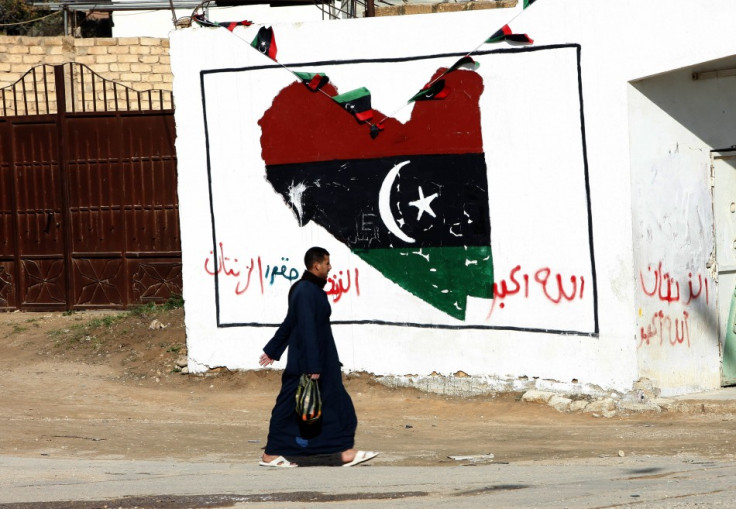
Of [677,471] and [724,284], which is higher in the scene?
[724,284]

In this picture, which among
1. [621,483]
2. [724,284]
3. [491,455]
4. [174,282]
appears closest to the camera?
[621,483]

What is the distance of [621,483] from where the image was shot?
633 centimetres

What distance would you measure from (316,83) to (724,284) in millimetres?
3888

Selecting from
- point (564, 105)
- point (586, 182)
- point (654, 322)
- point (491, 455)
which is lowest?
point (491, 455)

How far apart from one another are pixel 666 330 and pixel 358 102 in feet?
10.6

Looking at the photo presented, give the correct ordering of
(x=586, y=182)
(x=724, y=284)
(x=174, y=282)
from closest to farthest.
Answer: (x=586, y=182) < (x=724, y=284) < (x=174, y=282)

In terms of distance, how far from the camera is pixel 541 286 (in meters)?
9.36

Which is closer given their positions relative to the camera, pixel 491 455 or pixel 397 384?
pixel 491 455

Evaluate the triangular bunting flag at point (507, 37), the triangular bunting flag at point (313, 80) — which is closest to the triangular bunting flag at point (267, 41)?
the triangular bunting flag at point (313, 80)

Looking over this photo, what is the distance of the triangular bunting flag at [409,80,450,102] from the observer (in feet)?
31.6

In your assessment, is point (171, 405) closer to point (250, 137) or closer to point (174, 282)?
point (250, 137)

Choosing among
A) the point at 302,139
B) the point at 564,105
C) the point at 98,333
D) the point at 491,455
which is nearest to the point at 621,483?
the point at 491,455

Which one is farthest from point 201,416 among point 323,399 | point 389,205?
point 323,399

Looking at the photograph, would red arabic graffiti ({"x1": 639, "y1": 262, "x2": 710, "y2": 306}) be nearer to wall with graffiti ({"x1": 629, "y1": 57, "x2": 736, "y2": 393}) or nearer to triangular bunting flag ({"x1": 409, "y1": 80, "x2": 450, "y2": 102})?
wall with graffiti ({"x1": 629, "y1": 57, "x2": 736, "y2": 393})
